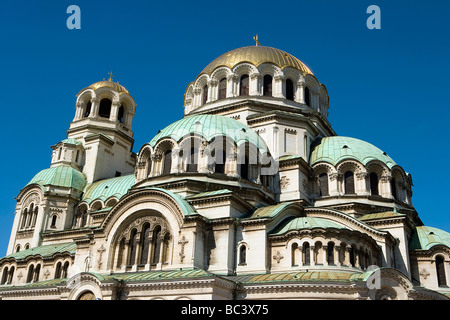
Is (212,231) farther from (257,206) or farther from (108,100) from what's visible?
(108,100)

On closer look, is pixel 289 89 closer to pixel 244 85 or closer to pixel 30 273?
pixel 244 85

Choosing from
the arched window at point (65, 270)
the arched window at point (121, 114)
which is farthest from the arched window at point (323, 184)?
the arched window at point (121, 114)

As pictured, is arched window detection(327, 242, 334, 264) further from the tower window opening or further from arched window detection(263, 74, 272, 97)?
the tower window opening

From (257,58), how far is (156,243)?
60.3 ft

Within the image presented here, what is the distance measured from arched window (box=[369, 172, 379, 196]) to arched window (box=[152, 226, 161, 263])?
14.8 m

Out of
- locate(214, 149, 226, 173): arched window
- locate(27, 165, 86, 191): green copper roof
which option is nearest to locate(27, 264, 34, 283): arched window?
locate(27, 165, 86, 191): green copper roof

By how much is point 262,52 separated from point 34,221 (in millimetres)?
22496

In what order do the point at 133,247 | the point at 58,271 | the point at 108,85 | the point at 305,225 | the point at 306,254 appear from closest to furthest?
the point at 306,254, the point at 305,225, the point at 133,247, the point at 58,271, the point at 108,85

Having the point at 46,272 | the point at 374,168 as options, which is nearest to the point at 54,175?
the point at 46,272

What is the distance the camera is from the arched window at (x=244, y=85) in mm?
36594

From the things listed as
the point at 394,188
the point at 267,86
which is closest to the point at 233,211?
the point at 394,188

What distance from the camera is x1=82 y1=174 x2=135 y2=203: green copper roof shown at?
119 feet

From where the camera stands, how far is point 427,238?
98.4 feet

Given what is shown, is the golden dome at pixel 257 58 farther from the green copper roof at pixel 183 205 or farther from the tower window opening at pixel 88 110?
the green copper roof at pixel 183 205
